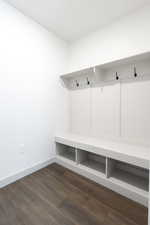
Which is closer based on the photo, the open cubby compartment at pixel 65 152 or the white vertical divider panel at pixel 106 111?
the white vertical divider panel at pixel 106 111

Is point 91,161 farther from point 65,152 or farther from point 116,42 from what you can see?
point 116,42

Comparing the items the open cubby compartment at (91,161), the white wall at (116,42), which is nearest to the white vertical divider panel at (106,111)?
the open cubby compartment at (91,161)

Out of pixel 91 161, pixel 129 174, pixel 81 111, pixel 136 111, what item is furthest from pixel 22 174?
pixel 136 111

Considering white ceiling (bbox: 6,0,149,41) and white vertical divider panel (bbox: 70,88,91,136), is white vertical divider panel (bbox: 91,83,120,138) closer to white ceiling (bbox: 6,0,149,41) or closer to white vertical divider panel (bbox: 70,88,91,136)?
white vertical divider panel (bbox: 70,88,91,136)

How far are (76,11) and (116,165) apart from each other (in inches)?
114

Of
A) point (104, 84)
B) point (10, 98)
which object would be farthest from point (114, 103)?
point (10, 98)

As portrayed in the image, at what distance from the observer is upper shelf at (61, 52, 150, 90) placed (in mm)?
1830

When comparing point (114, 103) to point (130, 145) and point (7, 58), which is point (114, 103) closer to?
point (130, 145)

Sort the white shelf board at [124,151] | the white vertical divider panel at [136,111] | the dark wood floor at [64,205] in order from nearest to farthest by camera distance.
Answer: the dark wood floor at [64,205] < the white shelf board at [124,151] < the white vertical divider panel at [136,111]

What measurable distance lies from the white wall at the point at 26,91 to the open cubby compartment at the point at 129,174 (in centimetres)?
131

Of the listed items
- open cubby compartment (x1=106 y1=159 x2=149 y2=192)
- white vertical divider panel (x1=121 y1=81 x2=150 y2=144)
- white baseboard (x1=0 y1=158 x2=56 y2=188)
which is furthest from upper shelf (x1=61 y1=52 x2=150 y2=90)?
white baseboard (x1=0 y1=158 x2=56 y2=188)

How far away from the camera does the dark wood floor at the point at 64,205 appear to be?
1276 mm

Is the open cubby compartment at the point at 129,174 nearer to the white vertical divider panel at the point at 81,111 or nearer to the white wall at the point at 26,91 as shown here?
the white vertical divider panel at the point at 81,111

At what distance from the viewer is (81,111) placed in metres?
2.67
